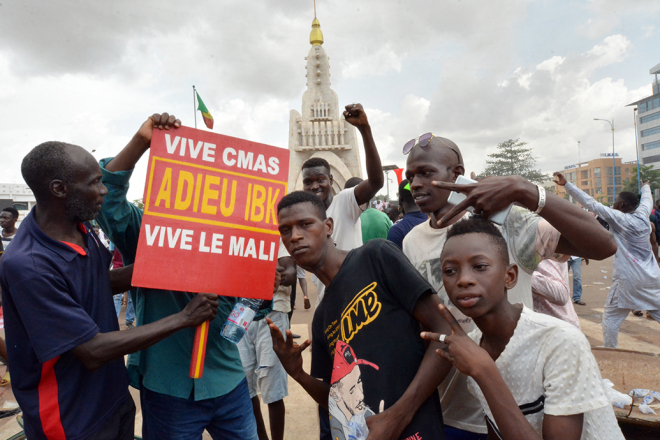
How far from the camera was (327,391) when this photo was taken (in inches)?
68.6

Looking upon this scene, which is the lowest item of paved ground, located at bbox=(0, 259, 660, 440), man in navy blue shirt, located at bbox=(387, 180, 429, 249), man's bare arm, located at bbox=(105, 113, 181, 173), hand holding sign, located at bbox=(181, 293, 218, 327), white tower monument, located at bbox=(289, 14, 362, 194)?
paved ground, located at bbox=(0, 259, 660, 440)

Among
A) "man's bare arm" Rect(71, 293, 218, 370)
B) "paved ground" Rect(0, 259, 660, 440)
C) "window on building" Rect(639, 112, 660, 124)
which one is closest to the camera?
"man's bare arm" Rect(71, 293, 218, 370)

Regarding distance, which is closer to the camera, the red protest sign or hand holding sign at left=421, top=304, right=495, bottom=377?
hand holding sign at left=421, top=304, right=495, bottom=377

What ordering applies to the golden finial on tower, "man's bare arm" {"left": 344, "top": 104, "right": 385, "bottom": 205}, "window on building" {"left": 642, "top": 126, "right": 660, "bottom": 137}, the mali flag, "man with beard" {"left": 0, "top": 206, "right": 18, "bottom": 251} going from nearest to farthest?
1. "man's bare arm" {"left": 344, "top": 104, "right": 385, "bottom": 205}
2. the mali flag
3. "man with beard" {"left": 0, "top": 206, "right": 18, "bottom": 251}
4. the golden finial on tower
5. "window on building" {"left": 642, "top": 126, "right": 660, "bottom": 137}

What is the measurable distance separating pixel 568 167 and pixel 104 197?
96.1m

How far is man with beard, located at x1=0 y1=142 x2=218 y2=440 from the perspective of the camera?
1510 mm

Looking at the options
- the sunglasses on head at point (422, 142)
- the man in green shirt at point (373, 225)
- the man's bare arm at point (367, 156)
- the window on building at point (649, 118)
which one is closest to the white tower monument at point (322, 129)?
the man in green shirt at point (373, 225)

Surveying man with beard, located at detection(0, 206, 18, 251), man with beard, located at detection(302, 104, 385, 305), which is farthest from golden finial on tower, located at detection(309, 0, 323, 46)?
man with beard, located at detection(302, 104, 385, 305)

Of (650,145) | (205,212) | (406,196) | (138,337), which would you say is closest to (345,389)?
(138,337)

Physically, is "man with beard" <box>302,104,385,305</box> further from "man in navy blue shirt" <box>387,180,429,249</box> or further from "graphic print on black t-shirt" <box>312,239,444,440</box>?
"graphic print on black t-shirt" <box>312,239,444,440</box>

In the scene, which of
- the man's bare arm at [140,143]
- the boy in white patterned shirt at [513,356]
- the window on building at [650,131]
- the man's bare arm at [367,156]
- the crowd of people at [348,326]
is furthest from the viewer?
the window on building at [650,131]

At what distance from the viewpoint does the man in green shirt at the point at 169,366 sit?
1965mm

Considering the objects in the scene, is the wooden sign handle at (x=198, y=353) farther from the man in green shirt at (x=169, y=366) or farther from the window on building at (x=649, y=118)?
the window on building at (x=649, y=118)

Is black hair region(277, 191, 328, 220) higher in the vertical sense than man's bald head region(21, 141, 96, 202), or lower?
lower
